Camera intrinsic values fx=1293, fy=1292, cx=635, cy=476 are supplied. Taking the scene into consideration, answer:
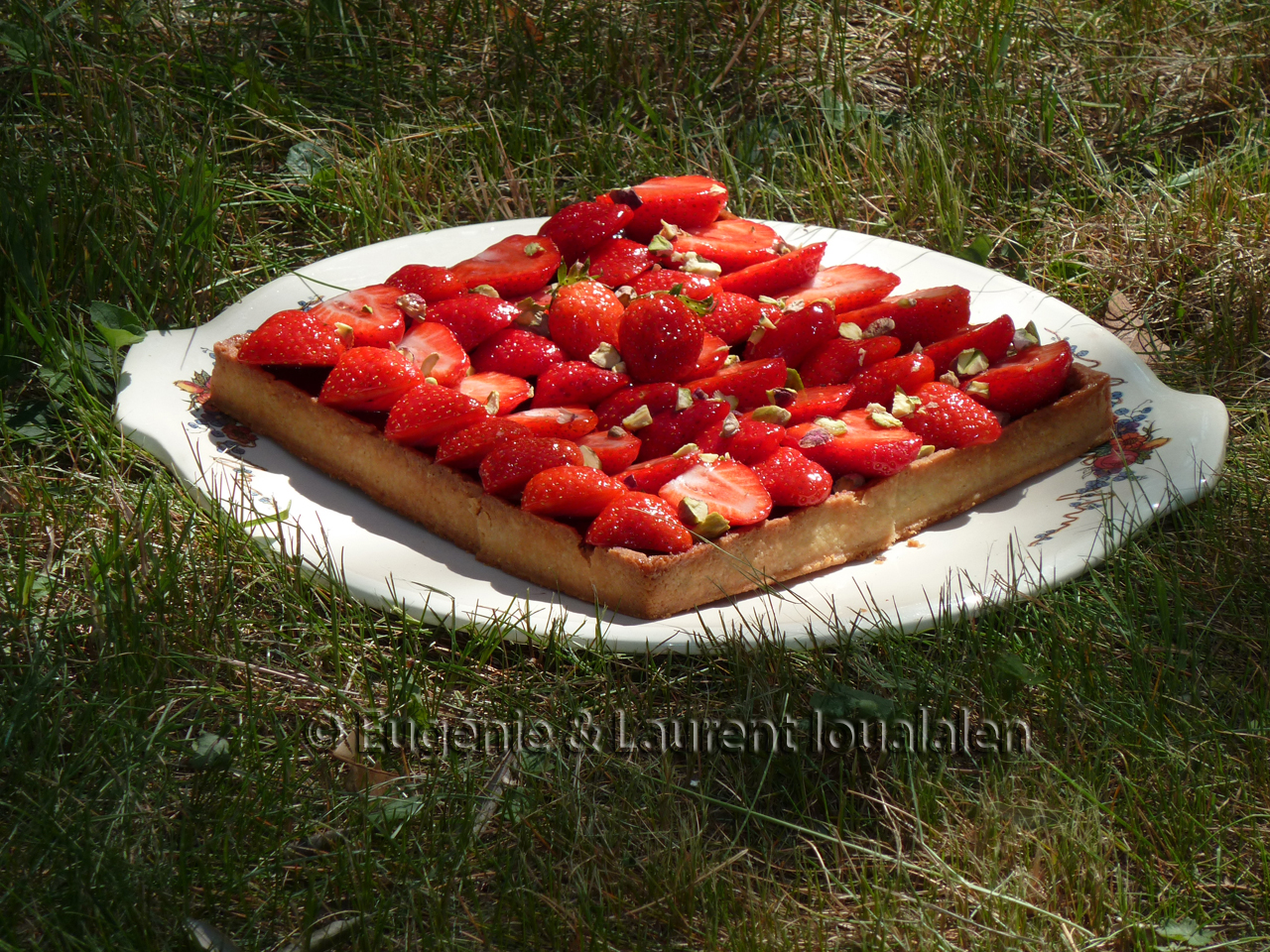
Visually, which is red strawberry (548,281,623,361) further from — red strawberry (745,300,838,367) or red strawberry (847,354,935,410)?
red strawberry (847,354,935,410)

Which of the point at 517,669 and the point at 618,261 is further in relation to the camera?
the point at 618,261

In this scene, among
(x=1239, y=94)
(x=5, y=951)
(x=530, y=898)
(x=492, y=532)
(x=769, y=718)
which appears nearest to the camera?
(x=5, y=951)

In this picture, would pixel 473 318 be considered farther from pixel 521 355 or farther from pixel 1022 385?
pixel 1022 385

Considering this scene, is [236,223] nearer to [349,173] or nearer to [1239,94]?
[349,173]

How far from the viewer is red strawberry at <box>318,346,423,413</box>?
2.59 meters

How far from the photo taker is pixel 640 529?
2229mm

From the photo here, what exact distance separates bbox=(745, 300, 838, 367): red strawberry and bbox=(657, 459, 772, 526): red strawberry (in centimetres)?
45

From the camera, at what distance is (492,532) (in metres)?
2.42

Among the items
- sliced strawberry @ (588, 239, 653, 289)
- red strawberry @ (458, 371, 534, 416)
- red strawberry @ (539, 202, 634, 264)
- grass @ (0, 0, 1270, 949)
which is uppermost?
red strawberry @ (539, 202, 634, 264)

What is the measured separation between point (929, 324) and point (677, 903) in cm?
158

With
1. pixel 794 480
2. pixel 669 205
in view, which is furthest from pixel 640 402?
pixel 669 205

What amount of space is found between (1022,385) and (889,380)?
0.27 meters

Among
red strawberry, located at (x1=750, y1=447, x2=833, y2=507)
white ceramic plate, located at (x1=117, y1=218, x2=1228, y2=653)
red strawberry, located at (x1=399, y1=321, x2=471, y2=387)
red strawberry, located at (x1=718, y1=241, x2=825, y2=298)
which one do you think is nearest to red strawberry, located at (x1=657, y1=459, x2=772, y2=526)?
red strawberry, located at (x1=750, y1=447, x2=833, y2=507)

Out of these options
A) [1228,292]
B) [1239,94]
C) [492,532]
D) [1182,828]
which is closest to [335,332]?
[492,532]
